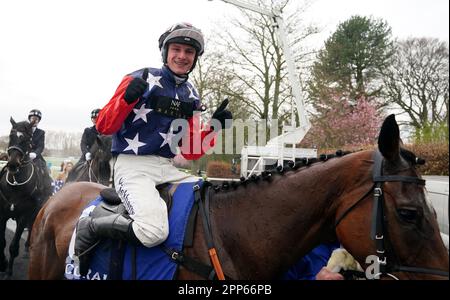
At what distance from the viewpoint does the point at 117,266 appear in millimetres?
2357

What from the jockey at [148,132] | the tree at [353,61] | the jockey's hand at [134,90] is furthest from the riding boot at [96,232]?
the tree at [353,61]

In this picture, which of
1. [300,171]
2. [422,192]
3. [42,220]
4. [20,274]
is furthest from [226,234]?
[20,274]

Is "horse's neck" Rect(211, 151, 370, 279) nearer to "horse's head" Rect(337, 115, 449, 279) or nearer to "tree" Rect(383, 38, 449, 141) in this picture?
"horse's head" Rect(337, 115, 449, 279)

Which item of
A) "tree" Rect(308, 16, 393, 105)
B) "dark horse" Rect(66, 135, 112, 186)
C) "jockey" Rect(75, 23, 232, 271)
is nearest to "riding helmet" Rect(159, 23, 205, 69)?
"jockey" Rect(75, 23, 232, 271)

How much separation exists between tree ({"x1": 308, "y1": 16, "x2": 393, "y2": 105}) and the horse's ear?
1565cm

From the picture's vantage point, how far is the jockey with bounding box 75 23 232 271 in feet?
7.58

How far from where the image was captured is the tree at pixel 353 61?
17.7 meters

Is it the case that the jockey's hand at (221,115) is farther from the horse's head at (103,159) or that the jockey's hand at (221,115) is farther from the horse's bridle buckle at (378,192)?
the horse's head at (103,159)

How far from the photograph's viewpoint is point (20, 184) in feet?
22.9

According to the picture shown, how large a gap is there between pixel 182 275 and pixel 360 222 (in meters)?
1.04

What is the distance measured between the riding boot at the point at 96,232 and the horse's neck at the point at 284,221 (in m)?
0.53
